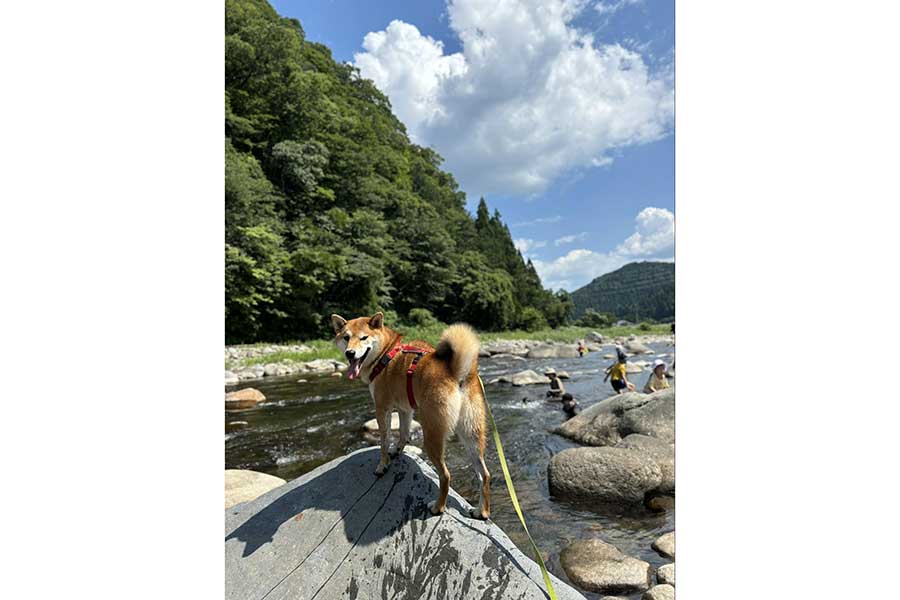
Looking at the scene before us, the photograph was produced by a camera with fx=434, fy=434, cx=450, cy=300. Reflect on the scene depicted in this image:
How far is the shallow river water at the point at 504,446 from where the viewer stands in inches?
92.9

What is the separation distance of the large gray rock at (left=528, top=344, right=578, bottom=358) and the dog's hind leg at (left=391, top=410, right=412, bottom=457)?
928 centimetres

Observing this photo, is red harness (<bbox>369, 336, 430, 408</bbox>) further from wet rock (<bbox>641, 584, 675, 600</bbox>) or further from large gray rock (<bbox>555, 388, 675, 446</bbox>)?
large gray rock (<bbox>555, 388, 675, 446</bbox>)

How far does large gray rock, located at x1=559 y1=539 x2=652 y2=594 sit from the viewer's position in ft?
6.08

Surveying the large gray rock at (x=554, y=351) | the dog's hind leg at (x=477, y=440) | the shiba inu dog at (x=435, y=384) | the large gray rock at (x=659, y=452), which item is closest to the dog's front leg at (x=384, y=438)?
the shiba inu dog at (x=435, y=384)

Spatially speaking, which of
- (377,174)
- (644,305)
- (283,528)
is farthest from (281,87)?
(283,528)

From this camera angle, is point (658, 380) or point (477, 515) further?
point (658, 380)

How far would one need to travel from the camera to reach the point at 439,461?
134 centimetres

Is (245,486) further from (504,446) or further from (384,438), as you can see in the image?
(504,446)

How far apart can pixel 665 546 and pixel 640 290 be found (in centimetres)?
137

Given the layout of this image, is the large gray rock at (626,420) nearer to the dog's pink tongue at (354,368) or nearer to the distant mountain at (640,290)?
the distant mountain at (640,290)

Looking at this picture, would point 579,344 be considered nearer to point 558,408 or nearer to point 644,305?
point 558,408

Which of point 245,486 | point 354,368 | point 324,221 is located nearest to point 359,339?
point 354,368

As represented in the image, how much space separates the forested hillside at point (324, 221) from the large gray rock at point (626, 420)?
2.90m

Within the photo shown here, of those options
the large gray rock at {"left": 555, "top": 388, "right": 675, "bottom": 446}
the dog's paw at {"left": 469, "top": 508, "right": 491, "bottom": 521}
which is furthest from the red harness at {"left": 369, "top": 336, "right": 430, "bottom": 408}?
Result: the large gray rock at {"left": 555, "top": 388, "right": 675, "bottom": 446}
